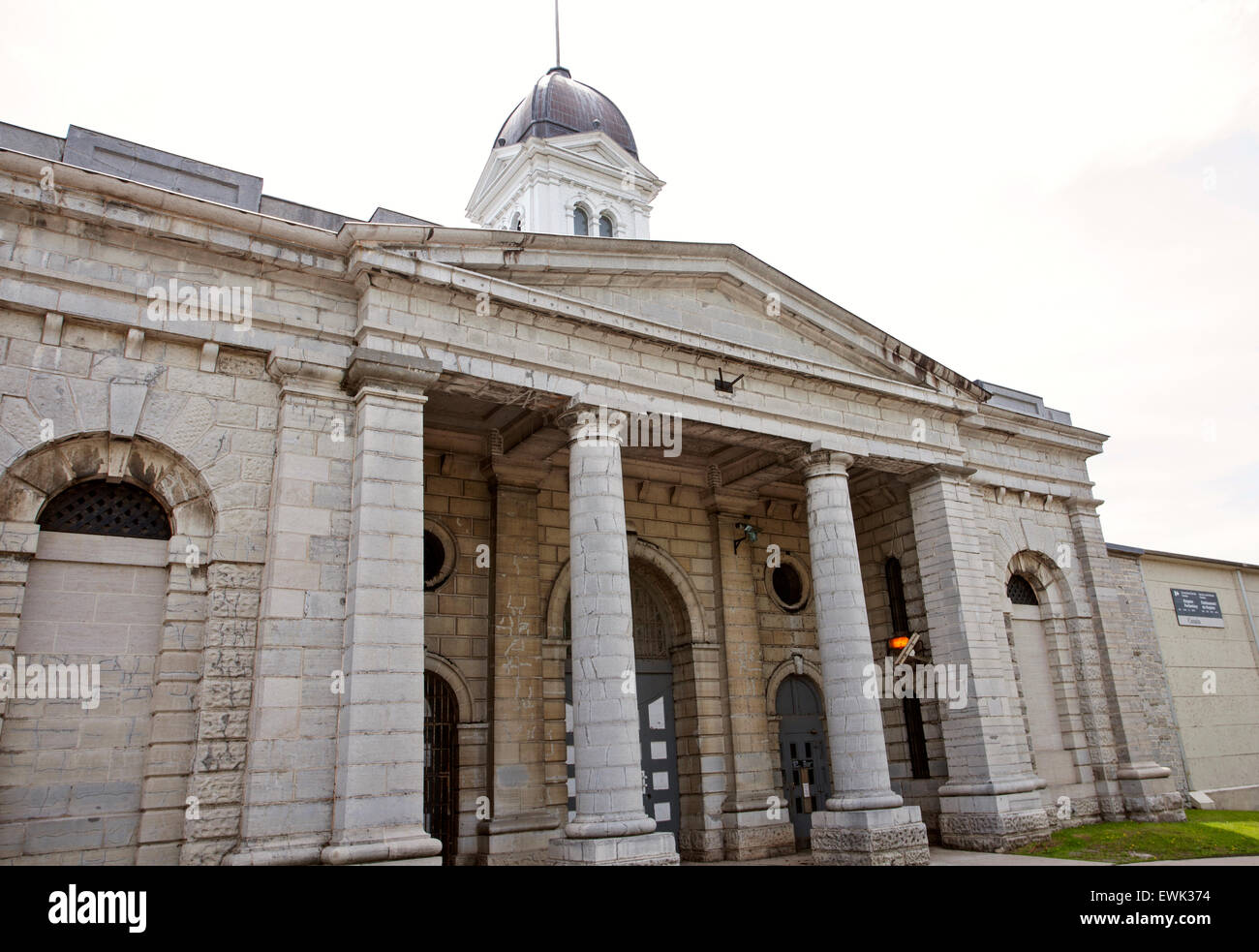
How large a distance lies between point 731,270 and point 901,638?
25.9 ft

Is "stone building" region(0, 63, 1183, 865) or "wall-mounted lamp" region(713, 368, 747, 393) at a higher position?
"wall-mounted lamp" region(713, 368, 747, 393)

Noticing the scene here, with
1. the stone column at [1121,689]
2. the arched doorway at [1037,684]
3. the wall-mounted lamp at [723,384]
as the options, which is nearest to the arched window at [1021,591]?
the arched doorway at [1037,684]

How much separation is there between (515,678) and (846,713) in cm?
542

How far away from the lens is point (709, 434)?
15.2 metres

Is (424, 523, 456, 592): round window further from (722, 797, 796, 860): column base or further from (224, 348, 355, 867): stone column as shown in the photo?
(722, 797, 796, 860): column base

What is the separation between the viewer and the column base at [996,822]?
15508mm

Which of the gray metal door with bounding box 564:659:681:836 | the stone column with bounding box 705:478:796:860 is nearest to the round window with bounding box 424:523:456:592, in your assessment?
the gray metal door with bounding box 564:659:681:836

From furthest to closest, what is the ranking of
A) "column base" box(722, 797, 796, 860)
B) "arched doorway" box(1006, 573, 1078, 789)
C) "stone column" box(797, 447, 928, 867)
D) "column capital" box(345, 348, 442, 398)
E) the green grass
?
"arched doorway" box(1006, 573, 1078, 789), "column base" box(722, 797, 796, 860), the green grass, "stone column" box(797, 447, 928, 867), "column capital" box(345, 348, 442, 398)

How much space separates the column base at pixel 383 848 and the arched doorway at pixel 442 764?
159 inches

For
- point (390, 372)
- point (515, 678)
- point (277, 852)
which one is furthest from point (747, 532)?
point (277, 852)

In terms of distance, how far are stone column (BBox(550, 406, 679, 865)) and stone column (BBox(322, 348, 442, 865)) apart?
2.20m

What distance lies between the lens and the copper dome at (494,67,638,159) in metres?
33.6

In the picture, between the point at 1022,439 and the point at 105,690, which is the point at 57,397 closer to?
the point at 105,690
